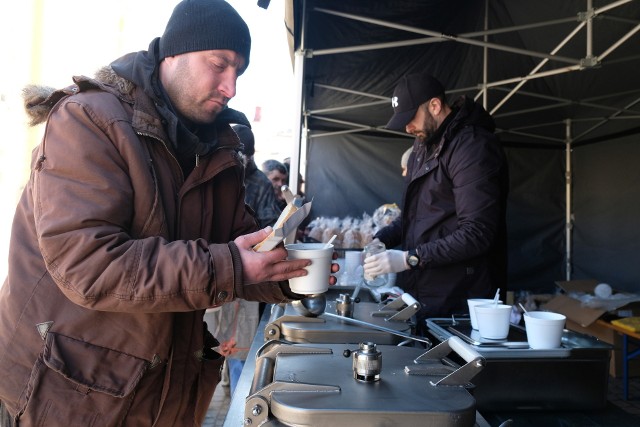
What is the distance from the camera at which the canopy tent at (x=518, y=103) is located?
3404mm

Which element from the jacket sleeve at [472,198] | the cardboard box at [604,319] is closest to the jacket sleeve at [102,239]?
the jacket sleeve at [472,198]

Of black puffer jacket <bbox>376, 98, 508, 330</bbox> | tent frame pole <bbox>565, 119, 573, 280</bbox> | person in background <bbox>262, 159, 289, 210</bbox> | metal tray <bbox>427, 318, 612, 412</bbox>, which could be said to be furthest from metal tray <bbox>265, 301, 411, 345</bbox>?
tent frame pole <bbox>565, 119, 573, 280</bbox>

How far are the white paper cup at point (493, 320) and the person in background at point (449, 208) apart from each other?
0.42 metres

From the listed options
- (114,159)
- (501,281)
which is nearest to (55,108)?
(114,159)

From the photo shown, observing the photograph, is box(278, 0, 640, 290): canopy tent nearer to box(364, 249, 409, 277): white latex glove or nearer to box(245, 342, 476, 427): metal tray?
box(364, 249, 409, 277): white latex glove

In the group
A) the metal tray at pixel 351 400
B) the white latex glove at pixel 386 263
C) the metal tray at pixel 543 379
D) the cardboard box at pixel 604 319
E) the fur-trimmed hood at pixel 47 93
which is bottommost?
the cardboard box at pixel 604 319

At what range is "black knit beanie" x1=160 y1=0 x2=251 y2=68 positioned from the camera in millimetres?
1145

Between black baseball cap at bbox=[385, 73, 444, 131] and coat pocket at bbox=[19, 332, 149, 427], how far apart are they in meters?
1.67

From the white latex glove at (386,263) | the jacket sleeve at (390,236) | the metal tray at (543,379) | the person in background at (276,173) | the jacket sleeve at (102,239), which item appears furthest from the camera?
the person in background at (276,173)

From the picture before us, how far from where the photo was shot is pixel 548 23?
336cm

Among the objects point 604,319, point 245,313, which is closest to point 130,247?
point 245,313

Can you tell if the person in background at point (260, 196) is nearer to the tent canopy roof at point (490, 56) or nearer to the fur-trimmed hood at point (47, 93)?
the tent canopy roof at point (490, 56)

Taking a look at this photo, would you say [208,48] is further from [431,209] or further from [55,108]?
[431,209]

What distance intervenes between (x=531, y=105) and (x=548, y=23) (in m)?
1.96
